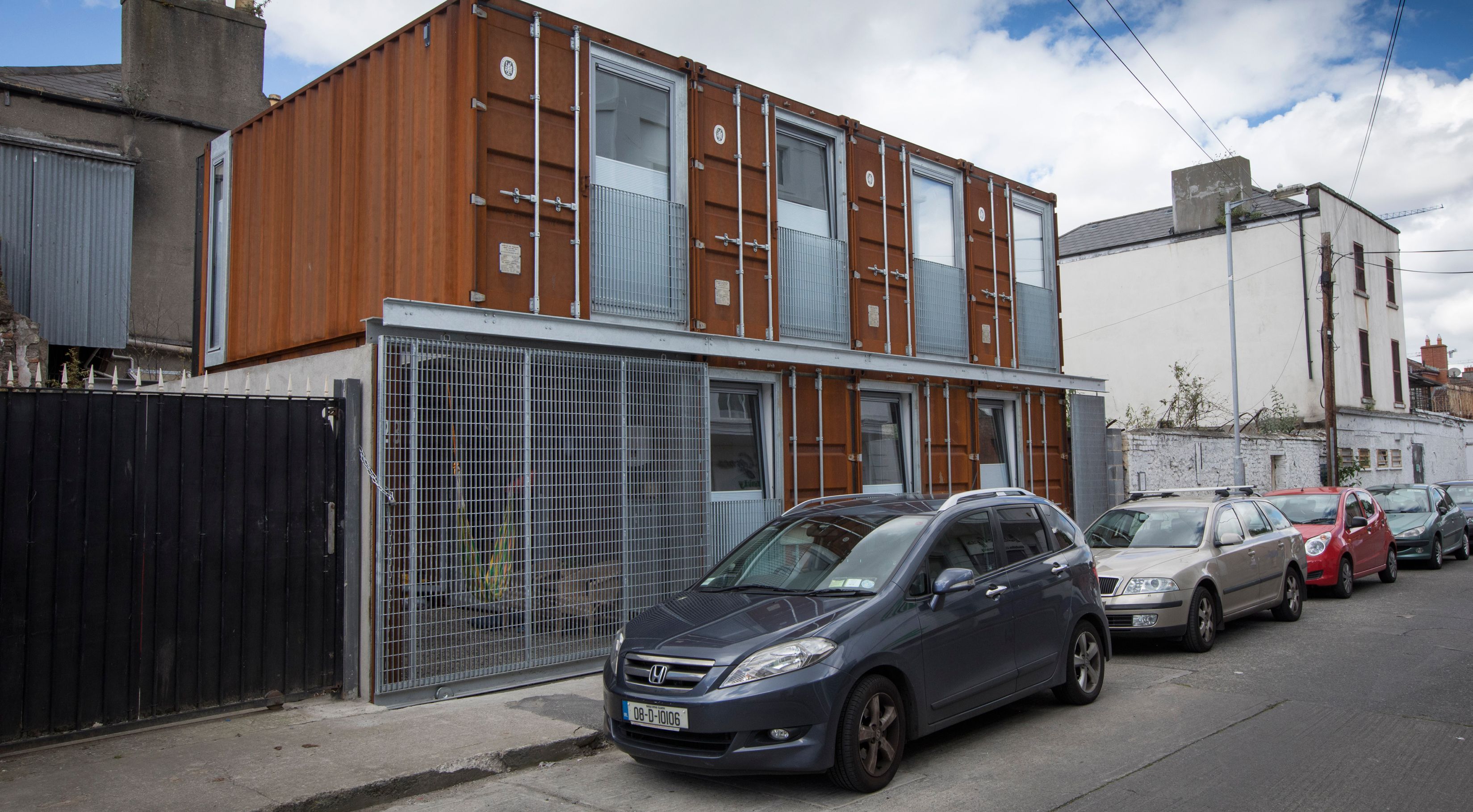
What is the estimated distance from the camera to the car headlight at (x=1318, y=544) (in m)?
12.9

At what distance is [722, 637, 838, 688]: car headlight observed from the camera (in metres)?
5.00

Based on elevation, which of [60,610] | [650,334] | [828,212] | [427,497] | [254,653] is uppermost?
[828,212]

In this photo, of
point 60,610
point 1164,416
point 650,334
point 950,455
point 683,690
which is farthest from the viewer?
point 1164,416

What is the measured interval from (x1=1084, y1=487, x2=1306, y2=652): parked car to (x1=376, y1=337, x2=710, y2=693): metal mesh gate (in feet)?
13.8

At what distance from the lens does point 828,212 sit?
12008 millimetres

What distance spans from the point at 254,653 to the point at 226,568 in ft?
2.17

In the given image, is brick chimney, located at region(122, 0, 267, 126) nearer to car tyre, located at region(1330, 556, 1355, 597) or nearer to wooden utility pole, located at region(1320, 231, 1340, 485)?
car tyre, located at region(1330, 556, 1355, 597)

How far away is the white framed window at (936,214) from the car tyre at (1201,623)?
5.79m

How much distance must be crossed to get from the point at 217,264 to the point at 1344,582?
50.1 ft

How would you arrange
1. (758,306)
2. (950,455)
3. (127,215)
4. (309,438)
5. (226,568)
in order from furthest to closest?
(127,215) < (950,455) < (758,306) < (309,438) < (226,568)

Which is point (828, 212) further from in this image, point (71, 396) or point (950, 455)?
point (71, 396)

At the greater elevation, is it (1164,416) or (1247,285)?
(1247,285)

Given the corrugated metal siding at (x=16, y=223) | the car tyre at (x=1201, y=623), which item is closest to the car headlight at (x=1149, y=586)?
the car tyre at (x=1201, y=623)

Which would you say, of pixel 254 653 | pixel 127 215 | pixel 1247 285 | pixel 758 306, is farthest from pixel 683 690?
pixel 1247 285
